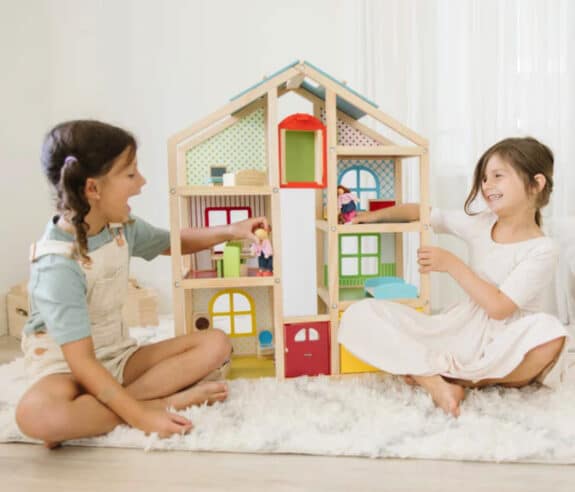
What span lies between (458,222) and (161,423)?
0.88m

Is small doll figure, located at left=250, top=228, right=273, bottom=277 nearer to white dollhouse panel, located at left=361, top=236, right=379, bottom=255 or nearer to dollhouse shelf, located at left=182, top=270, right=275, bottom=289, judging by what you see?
dollhouse shelf, located at left=182, top=270, right=275, bottom=289

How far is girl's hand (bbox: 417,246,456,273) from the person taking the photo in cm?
128

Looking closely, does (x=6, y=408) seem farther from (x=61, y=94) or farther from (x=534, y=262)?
(x=61, y=94)

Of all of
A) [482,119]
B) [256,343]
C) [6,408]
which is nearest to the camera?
[6,408]

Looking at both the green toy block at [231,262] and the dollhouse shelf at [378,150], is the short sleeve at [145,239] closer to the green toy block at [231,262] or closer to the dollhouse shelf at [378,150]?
the green toy block at [231,262]

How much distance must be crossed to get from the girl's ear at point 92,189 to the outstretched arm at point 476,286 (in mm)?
751

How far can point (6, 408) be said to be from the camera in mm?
1162

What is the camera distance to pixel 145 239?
1286 mm

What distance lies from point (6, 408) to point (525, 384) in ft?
3.77

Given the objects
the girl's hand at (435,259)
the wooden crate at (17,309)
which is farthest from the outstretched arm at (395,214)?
the wooden crate at (17,309)

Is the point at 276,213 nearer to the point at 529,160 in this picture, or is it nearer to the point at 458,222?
the point at 458,222

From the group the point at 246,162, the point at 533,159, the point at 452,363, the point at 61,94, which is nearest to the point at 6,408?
the point at 246,162

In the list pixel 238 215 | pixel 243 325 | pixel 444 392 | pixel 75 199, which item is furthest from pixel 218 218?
pixel 444 392

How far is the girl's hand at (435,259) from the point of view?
1276mm
